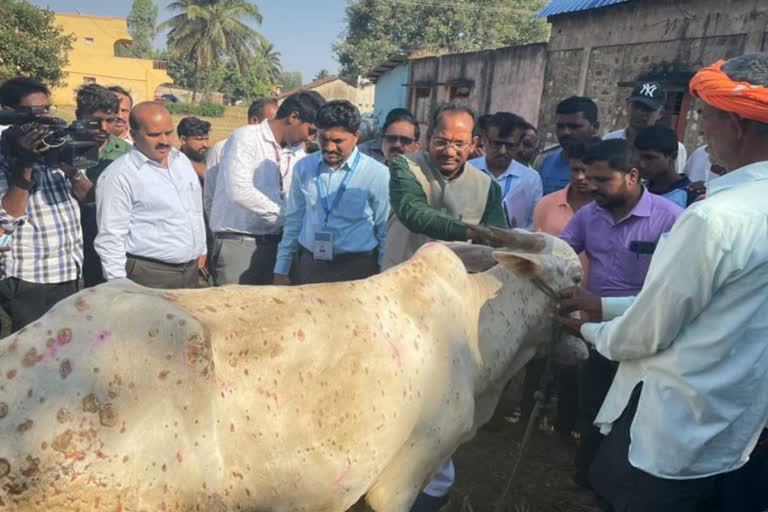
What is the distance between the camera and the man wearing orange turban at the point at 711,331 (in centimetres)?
177

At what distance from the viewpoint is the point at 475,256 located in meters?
2.96

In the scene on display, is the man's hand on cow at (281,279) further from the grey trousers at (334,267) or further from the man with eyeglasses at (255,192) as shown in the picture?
the man with eyeglasses at (255,192)

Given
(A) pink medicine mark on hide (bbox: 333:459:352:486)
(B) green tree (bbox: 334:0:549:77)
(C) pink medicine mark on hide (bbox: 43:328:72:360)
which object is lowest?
(A) pink medicine mark on hide (bbox: 333:459:352:486)

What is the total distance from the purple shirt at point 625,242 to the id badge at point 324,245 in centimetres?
163

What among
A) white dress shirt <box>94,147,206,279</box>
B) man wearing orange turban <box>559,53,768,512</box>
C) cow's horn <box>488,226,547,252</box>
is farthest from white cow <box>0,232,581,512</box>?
white dress shirt <box>94,147,206,279</box>

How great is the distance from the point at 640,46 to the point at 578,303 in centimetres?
1105

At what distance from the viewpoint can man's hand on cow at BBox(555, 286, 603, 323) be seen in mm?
2535

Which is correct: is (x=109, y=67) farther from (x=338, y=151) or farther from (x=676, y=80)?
(x=338, y=151)

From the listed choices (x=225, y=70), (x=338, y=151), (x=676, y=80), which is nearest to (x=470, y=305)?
(x=338, y=151)

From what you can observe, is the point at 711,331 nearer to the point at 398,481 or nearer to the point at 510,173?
the point at 398,481

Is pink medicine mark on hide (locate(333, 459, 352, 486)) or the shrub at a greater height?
the shrub

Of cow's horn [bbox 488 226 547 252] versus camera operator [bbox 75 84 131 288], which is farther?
camera operator [bbox 75 84 131 288]

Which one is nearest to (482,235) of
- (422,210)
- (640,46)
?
(422,210)

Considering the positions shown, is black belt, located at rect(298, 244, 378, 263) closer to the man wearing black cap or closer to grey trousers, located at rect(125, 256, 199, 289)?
grey trousers, located at rect(125, 256, 199, 289)
